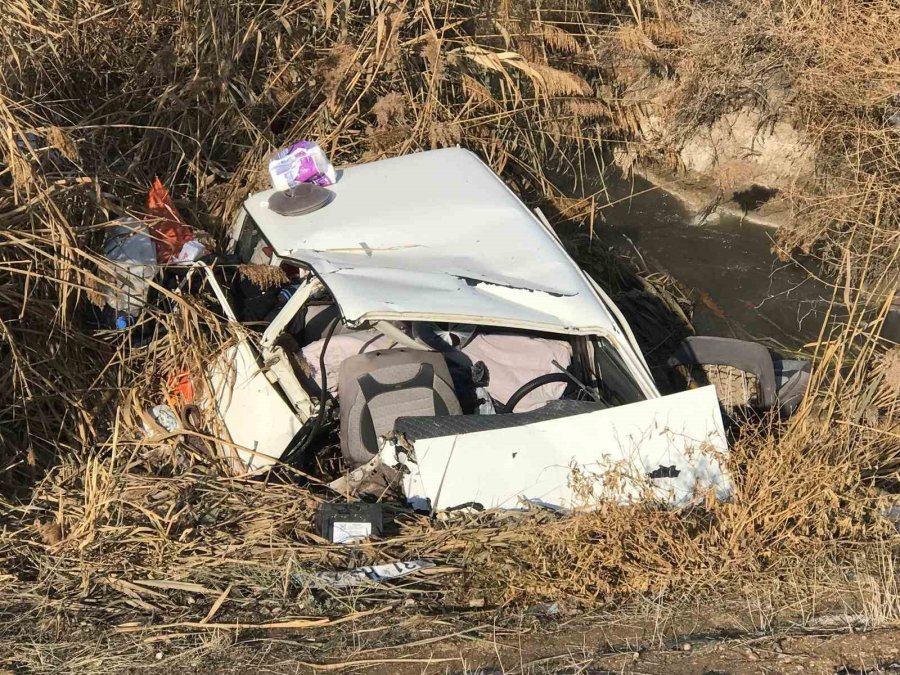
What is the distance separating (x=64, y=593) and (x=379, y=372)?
1659 mm

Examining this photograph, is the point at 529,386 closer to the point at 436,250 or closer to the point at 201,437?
the point at 436,250

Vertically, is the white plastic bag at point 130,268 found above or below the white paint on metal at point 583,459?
above

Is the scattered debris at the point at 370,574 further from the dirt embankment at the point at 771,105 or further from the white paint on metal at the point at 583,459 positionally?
the dirt embankment at the point at 771,105

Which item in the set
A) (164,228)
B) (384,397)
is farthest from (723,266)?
(164,228)

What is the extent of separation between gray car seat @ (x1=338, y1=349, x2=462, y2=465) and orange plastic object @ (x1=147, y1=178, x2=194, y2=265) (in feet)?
4.94

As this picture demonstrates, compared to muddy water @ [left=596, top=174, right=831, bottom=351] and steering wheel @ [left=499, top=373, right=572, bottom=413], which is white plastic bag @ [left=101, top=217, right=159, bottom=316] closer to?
steering wheel @ [left=499, top=373, right=572, bottom=413]

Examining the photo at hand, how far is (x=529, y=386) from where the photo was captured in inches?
165

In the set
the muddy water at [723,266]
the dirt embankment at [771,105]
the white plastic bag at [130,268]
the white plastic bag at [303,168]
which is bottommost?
the muddy water at [723,266]

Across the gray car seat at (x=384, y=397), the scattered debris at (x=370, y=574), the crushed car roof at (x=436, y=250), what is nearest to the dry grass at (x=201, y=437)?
the scattered debris at (x=370, y=574)

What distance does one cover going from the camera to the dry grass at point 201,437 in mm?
3602

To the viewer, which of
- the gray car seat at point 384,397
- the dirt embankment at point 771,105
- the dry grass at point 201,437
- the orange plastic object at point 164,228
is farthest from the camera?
the dirt embankment at point 771,105

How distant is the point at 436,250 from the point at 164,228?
5.62 ft

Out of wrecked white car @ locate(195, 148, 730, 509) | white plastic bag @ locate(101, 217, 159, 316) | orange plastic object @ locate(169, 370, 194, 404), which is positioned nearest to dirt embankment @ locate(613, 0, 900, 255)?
wrecked white car @ locate(195, 148, 730, 509)

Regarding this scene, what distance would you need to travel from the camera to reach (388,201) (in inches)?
186
